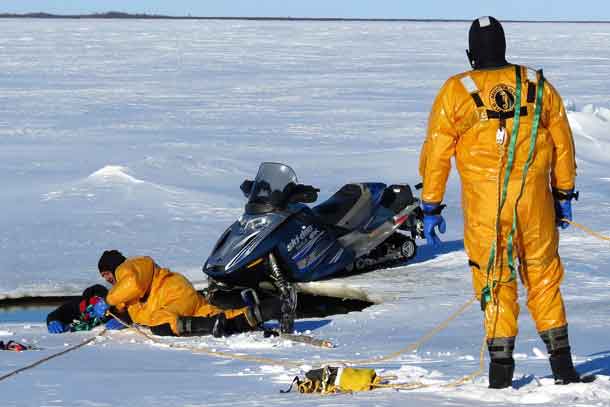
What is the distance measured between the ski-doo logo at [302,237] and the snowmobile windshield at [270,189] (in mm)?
271

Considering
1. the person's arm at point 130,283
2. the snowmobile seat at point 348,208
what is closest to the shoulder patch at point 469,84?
the person's arm at point 130,283

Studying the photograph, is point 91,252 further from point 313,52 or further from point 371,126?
point 313,52

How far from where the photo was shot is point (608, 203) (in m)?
11.4

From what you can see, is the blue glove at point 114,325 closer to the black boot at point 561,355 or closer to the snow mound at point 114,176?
the black boot at point 561,355

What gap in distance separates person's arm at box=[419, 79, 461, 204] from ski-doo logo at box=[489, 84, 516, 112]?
15cm

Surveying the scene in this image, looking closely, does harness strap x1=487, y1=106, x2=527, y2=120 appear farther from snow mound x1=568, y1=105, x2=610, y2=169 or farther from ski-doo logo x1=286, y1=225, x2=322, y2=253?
snow mound x1=568, y1=105, x2=610, y2=169

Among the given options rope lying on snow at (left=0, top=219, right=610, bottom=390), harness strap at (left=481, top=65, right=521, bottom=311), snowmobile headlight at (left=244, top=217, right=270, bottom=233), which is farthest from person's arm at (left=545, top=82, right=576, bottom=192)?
snowmobile headlight at (left=244, top=217, right=270, bottom=233)

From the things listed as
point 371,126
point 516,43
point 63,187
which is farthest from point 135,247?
point 516,43

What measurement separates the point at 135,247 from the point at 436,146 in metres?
Answer: 5.13

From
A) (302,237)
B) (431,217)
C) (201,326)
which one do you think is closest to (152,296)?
(201,326)

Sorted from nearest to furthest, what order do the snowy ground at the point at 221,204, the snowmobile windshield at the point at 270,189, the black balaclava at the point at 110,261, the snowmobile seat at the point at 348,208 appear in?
the snowy ground at the point at 221,204 → the black balaclava at the point at 110,261 → the snowmobile windshield at the point at 270,189 → the snowmobile seat at the point at 348,208

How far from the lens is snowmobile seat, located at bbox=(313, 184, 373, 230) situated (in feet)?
27.7

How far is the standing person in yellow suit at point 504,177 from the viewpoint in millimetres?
4262

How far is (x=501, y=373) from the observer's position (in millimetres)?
4348
